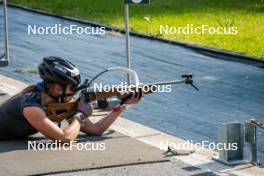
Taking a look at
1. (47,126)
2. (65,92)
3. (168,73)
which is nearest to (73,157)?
(47,126)

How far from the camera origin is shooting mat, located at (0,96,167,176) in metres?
6.97

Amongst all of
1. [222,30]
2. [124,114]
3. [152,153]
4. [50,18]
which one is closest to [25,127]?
[152,153]

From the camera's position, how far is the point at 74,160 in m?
7.26

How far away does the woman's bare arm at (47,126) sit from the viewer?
7465 mm

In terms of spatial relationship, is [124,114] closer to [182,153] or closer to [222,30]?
[182,153]

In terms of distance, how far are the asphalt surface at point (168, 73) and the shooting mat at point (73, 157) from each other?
3.05ft

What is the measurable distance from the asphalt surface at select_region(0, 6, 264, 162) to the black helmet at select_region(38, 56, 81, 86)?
1546 mm

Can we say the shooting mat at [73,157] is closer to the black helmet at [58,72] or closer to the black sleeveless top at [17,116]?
the black sleeveless top at [17,116]

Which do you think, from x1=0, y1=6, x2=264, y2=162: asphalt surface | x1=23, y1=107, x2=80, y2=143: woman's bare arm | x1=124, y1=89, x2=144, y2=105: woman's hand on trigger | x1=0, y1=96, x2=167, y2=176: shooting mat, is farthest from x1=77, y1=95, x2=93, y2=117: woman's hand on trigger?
x1=0, y1=6, x2=264, y2=162: asphalt surface

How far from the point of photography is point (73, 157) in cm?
737

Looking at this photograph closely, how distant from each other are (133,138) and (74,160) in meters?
1.06

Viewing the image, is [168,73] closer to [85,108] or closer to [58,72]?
[85,108]

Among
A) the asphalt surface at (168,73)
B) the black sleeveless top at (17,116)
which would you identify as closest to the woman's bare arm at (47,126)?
the black sleeveless top at (17,116)

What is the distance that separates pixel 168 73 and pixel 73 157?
481cm
